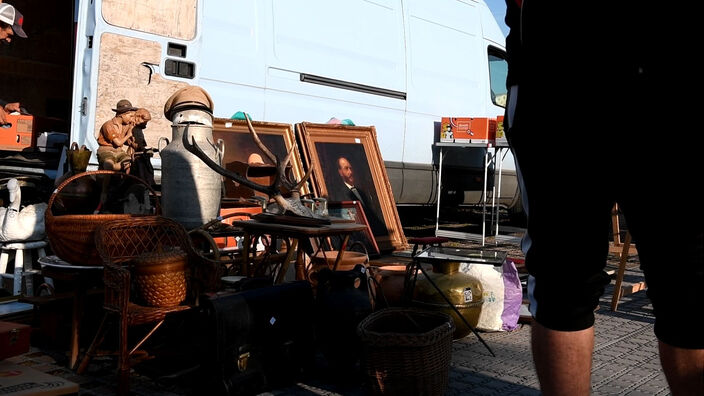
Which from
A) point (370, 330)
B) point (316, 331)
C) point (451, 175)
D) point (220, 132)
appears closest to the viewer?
point (370, 330)

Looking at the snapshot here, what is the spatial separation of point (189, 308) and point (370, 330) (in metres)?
0.82

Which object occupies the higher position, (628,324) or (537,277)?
(537,277)

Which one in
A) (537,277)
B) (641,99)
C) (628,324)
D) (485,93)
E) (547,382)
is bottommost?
(628,324)

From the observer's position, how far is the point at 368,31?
6.90 metres

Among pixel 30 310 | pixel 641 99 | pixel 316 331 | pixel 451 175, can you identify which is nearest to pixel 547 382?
pixel 641 99

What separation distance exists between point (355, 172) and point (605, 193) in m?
5.30

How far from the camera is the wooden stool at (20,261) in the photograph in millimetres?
4039

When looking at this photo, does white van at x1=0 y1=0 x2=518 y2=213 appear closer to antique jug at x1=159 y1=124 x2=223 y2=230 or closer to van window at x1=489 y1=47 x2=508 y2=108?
van window at x1=489 y1=47 x2=508 y2=108

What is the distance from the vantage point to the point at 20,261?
4109mm

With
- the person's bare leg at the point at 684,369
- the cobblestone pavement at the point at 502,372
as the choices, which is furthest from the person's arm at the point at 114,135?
the person's bare leg at the point at 684,369

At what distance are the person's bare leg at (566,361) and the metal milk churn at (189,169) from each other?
2.79 meters

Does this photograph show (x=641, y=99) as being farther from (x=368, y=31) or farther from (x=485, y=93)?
(x=485, y=93)

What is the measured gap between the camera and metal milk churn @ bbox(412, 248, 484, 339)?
12.0ft

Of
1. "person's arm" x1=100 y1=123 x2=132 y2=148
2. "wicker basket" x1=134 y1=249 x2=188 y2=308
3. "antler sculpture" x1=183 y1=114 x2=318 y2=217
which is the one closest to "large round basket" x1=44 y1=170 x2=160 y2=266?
"wicker basket" x1=134 y1=249 x2=188 y2=308
